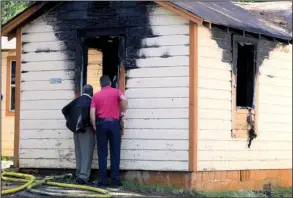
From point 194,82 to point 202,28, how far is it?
104cm

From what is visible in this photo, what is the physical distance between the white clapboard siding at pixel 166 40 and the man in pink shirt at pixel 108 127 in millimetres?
1134

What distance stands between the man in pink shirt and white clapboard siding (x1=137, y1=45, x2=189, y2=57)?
95 cm

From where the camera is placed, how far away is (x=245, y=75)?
1221 cm

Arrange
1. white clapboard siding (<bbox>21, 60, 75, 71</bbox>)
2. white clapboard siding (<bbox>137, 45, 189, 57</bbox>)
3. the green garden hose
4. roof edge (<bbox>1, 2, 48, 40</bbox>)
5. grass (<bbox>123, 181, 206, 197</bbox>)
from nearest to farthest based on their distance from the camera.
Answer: the green garden hose, grass (<bbox>123, 181, 206, 197</bbox>), white clapboard siding (<bbox>137, 45, 189, 57</bbox>), white clapboard siding (<bbox>21, 60, 75, 71</bbox>), roof edge (<bbox>1, 2, 48, 40</bbox>)

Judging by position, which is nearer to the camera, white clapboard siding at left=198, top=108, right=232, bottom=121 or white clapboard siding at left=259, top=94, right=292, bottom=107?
white clapboard siding at left=198, top=108, right=232, bottom=121

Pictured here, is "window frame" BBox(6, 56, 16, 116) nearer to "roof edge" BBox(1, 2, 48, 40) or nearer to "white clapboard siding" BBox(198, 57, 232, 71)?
"roof edge" BBox(1, 2, 48, 40)

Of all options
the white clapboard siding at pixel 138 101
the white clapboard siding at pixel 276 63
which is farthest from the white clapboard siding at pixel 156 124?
the white clapboard siding at pixel 276 63

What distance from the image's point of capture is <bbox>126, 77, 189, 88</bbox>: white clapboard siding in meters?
10.6

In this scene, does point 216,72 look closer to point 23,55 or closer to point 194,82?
point 194,82

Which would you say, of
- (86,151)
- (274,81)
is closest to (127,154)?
(86,151)

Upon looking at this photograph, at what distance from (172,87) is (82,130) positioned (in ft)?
5.97

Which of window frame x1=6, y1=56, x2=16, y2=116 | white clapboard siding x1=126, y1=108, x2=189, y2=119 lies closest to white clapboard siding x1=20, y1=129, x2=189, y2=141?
white clapboard siding x1=126, y1=108, x2=189, y2=119

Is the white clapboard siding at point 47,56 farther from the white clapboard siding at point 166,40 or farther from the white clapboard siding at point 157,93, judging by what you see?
the white clapboard siding at point 166,40

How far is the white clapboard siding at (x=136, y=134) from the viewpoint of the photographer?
10547mm
